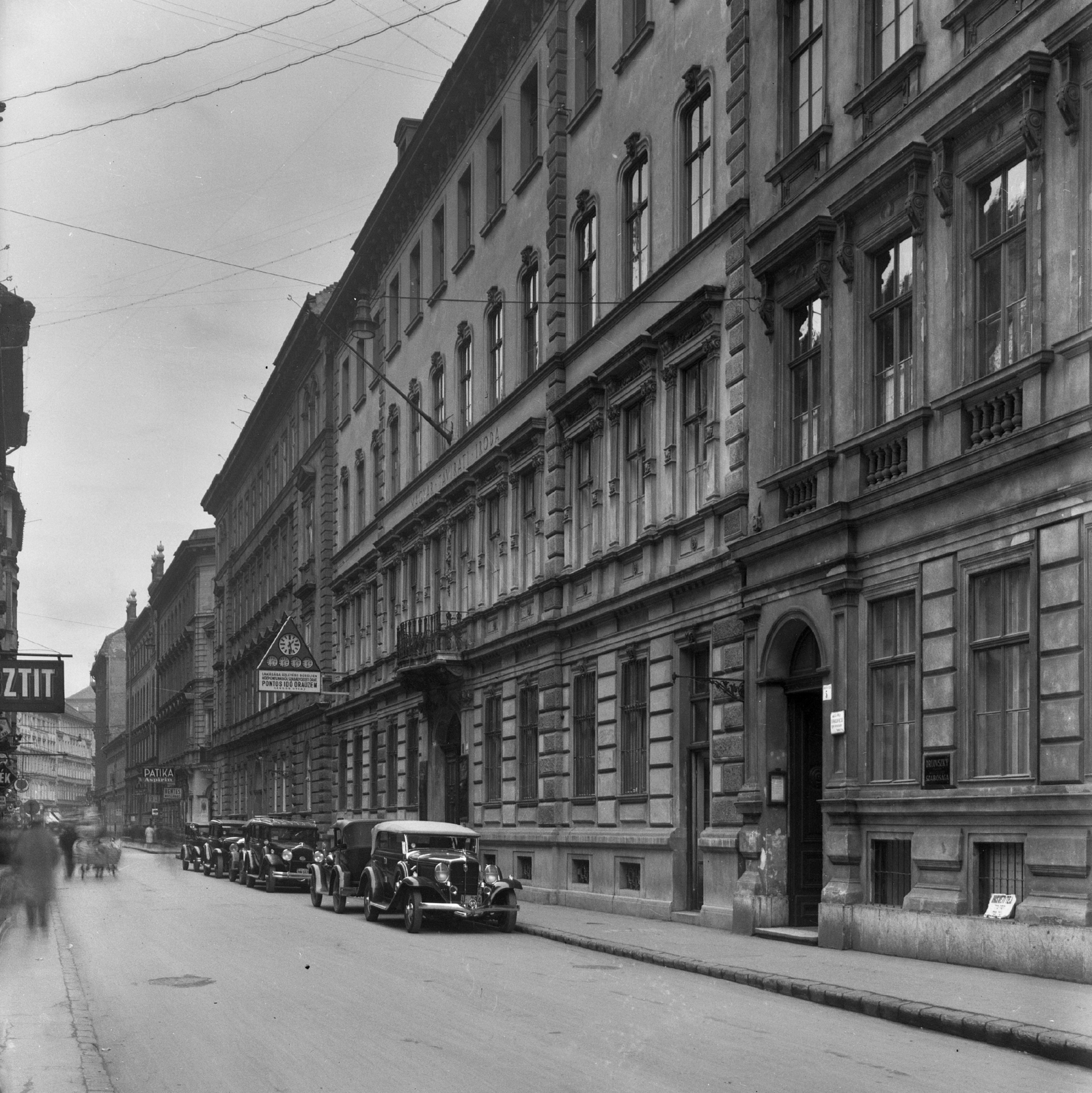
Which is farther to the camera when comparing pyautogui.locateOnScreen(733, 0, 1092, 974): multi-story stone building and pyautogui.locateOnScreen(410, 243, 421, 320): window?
pyautogui.locateOnScreen(410, 243, 421, 320): window

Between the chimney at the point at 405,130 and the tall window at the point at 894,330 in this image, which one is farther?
the chimney at the point at 405,130

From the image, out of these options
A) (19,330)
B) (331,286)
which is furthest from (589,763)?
(19,330)

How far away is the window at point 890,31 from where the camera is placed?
19625 mm

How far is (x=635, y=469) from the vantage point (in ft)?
93.4

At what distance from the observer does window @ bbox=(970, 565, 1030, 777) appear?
16.8 m

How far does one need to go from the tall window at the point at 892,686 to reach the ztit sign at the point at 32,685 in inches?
517

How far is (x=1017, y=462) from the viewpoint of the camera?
16594 mm

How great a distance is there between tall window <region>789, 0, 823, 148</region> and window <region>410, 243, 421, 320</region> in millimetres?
22704

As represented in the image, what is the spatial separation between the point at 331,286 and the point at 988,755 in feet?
140

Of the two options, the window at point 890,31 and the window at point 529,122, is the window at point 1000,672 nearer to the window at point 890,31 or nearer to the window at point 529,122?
the window at point 890,31

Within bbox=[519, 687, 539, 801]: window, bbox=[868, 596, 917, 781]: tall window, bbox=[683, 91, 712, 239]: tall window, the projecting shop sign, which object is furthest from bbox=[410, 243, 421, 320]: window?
bbox=[868, 596, 917, 781]: tall window

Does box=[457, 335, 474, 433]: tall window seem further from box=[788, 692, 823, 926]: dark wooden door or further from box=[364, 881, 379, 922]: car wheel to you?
box=[788, 692, 823, 926]: dark wooden door

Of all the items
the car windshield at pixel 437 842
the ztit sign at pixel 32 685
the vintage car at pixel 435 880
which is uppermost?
the ztit sign at pixel 32 685

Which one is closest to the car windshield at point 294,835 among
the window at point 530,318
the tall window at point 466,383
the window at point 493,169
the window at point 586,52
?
the tall window at point 466,383
